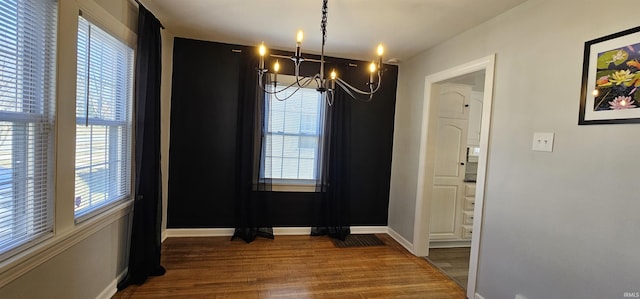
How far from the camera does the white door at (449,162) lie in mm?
3543

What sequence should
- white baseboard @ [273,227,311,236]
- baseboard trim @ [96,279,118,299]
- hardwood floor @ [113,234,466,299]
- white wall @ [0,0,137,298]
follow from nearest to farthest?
white wall @ [0,0,137,298], baseboard trim @ [96,279,118,299], hardwood floor @ [113,234,466,299], white baseboard @ [273,227,311,236]

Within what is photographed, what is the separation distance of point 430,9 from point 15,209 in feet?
9.46

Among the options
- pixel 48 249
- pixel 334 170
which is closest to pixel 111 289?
pixel 48 249

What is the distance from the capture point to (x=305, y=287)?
2531 mm


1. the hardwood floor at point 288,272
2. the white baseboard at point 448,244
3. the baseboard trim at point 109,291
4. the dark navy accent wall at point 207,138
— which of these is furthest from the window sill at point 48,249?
the white baseboard at point 448,244

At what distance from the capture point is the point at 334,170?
3.77 metres

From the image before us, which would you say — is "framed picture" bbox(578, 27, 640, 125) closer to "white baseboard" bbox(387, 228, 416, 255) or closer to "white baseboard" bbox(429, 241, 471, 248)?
"white baseboard" bbox(387, 228, 416, 255)

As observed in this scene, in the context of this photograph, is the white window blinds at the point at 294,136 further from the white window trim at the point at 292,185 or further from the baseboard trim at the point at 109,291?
the baseboard trim at the point at 109,291

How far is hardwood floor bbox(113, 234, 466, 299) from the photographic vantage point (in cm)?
242

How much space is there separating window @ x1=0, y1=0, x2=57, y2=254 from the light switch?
2.95 meters

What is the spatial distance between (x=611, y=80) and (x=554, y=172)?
23.6 inches

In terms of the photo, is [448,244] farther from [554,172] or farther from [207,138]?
[207,138]

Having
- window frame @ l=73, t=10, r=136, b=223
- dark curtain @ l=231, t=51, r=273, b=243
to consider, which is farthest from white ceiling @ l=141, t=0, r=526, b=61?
window frame @ l=73, t=10, r=136, b=223

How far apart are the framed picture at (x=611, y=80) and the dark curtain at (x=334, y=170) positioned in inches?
94.8
